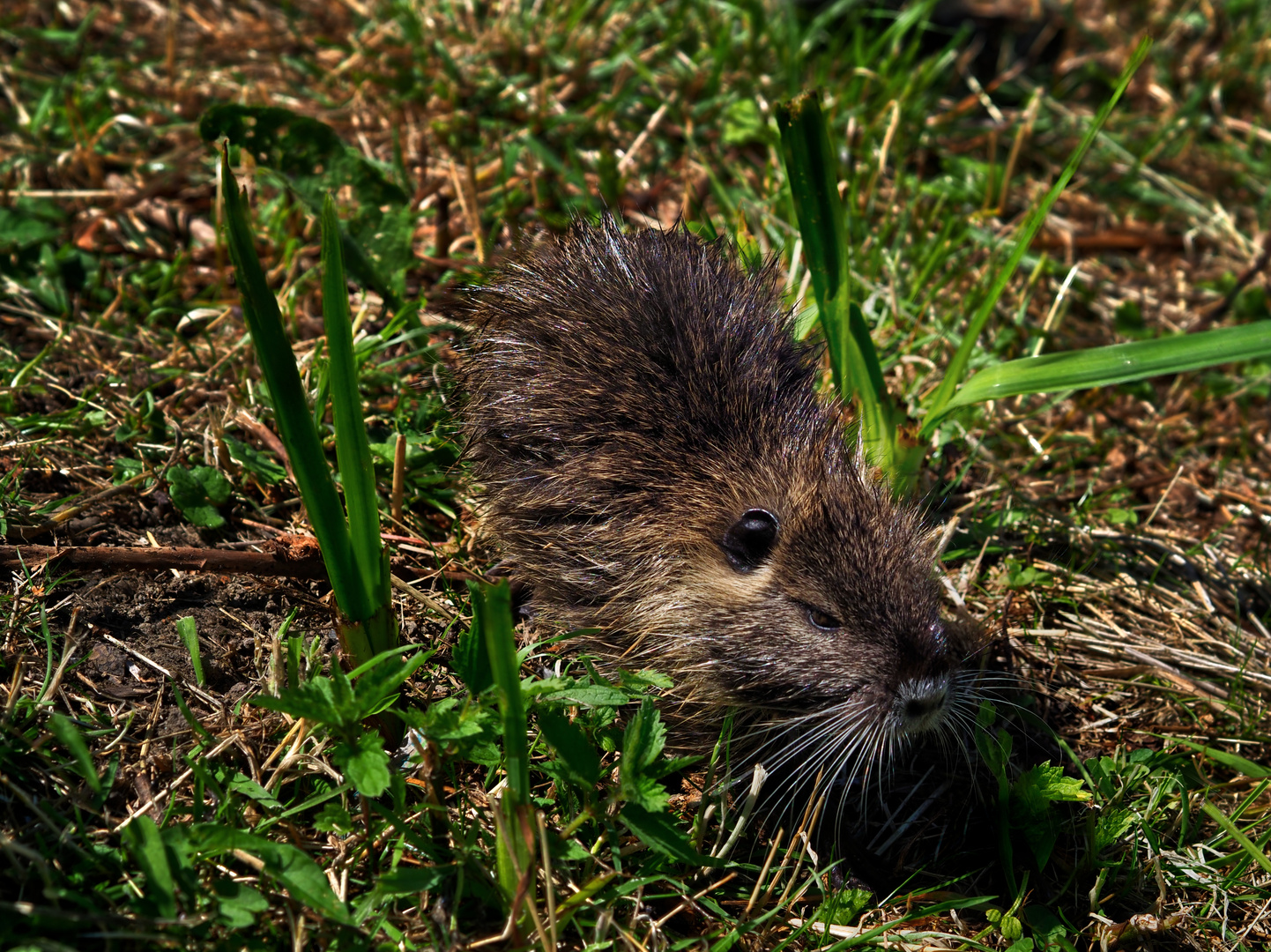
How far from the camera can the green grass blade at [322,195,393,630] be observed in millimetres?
2570

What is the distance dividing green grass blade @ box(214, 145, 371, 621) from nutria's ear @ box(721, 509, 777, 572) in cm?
115

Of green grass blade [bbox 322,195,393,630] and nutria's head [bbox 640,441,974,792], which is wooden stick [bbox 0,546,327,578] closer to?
green grass blade [bbox 322,195,393,630]

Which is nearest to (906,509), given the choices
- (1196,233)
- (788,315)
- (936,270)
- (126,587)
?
(788,315)

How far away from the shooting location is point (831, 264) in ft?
12.2

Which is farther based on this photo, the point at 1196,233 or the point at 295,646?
the point at 1196,233

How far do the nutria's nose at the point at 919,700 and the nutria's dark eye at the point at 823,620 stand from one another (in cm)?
27

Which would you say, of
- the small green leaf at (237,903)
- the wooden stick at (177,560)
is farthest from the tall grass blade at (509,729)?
the wooden stick at (177,560)

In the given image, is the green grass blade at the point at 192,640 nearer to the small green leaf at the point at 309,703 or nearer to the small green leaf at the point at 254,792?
the small green leaf at the point at 254,792

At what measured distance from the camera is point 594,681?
310cm

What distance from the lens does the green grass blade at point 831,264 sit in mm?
3537

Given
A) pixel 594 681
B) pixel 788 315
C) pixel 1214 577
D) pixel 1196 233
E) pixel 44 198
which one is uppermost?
pixel 1196 233

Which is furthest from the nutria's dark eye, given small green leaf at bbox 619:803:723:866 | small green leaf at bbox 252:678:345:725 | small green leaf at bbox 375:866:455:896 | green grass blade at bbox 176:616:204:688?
green grass blade at bbox 176:616:204:688

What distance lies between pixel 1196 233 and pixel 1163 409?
1432 mm

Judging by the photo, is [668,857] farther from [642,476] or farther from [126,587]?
[126,587]
